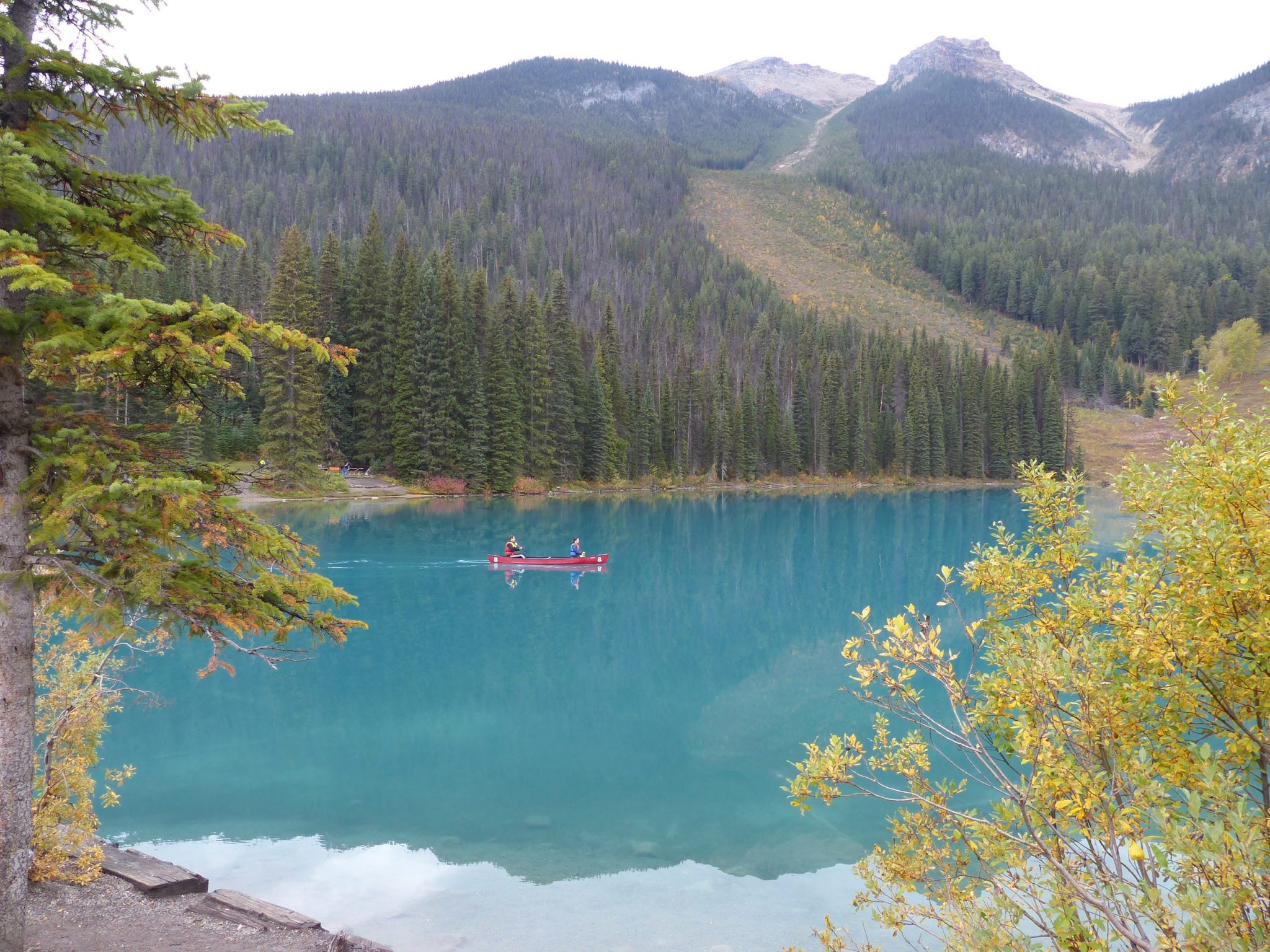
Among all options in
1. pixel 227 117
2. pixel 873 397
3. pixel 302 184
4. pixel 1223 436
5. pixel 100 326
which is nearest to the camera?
pixel 1223 436

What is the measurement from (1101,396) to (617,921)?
446 ft

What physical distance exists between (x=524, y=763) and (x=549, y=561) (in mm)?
20500

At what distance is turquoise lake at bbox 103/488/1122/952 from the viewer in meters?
11.5

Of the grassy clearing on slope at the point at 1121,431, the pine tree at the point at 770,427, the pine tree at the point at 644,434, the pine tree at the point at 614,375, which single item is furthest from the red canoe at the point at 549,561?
the grassy clearing on slope at the point at 1121,431

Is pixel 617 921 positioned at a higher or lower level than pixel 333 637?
lower

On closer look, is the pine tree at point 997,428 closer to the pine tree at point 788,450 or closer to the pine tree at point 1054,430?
the pine tree at point 1054,430

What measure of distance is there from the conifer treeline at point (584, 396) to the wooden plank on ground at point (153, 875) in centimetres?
3940

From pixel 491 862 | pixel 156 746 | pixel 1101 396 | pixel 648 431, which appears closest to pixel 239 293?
pixel 648 431

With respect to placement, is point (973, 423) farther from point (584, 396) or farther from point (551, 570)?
point (551, 570)

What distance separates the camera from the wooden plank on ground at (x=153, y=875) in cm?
888

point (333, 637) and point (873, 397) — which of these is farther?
point (873, 397)

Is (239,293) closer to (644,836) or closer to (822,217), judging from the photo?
(644,836)

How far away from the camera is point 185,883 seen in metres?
9.20

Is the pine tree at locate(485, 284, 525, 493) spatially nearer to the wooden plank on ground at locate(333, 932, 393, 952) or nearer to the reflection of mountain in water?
the reflection of mountain in water
